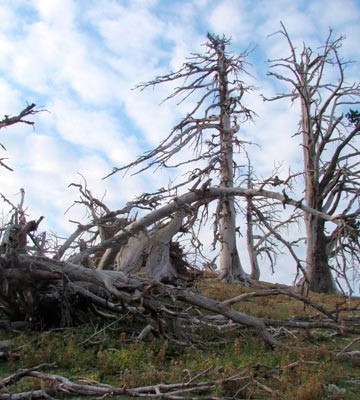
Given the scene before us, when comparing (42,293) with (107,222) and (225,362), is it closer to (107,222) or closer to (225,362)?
(225,362)

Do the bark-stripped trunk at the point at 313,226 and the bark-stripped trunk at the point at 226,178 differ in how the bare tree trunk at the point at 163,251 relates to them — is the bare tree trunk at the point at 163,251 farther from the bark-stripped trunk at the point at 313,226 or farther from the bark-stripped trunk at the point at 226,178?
the bark-stripped trunk at the point at 313,226

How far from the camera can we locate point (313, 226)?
67.5 ft

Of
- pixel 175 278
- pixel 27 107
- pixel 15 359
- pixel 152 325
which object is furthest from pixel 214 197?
pixel 15 359

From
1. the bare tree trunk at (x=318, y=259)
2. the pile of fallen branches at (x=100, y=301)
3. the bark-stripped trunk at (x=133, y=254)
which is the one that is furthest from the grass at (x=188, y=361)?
the bare tree trunk at (x=318, y=259)

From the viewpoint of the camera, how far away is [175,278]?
13.4 metres

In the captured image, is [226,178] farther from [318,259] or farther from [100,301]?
[100,301]

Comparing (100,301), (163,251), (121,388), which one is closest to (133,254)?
(163,251)

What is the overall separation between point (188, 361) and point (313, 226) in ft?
47.3

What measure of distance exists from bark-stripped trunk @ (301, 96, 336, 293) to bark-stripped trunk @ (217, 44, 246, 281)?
94.7 inches

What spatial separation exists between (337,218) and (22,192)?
605cm

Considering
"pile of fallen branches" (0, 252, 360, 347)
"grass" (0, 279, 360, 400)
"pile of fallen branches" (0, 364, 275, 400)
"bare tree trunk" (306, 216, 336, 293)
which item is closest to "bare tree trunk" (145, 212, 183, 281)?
"pile of fallen branches" (0, 252, 360, 347)

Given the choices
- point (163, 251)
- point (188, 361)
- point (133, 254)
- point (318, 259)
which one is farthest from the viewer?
point (318, 259)

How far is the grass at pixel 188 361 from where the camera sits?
5738 mm

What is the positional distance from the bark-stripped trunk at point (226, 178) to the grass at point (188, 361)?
10.8m
